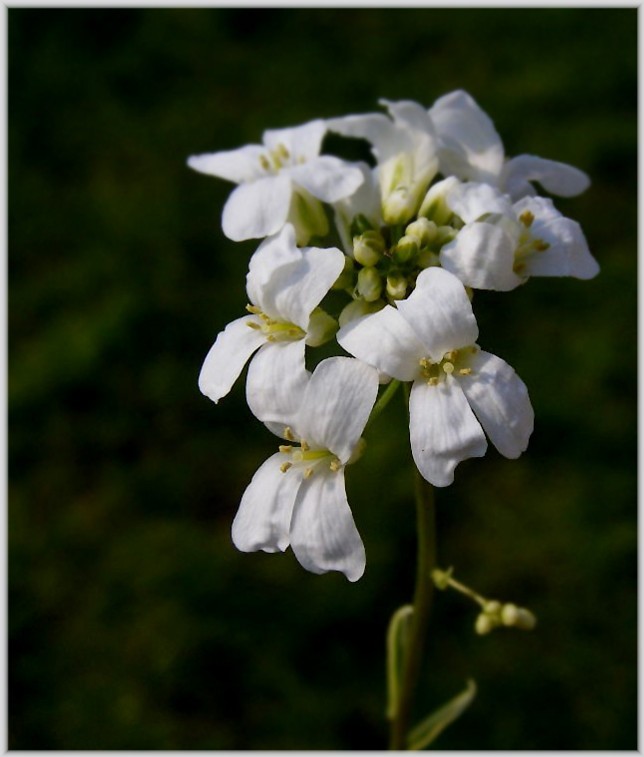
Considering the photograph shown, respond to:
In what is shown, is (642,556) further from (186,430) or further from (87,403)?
(87,403)

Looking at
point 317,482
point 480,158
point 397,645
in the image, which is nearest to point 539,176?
point 480,158

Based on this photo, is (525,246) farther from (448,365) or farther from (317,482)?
(317,482)

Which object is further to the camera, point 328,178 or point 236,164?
point 236,164

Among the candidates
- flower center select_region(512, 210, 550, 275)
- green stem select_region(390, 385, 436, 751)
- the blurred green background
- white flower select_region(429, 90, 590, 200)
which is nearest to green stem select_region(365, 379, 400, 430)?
green stem select_region(390, 385, 436, 751)

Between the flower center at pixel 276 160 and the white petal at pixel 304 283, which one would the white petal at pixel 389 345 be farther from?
the flower center at pixel 276 160

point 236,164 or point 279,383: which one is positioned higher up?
point 236,164

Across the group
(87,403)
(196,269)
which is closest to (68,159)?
(196,269)
